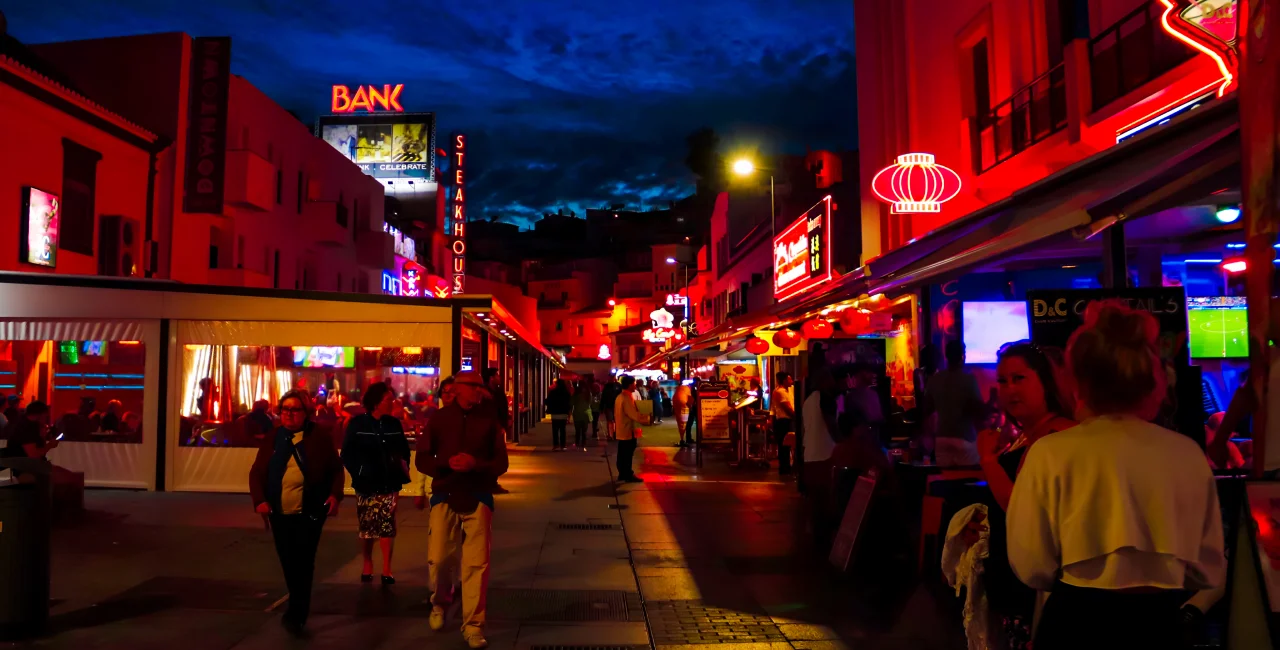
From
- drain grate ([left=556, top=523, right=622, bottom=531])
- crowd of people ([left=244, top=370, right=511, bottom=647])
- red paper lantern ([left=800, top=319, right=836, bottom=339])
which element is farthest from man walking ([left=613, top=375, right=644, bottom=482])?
crowd of people ([left=244, top=370, right=511, bottom=647])

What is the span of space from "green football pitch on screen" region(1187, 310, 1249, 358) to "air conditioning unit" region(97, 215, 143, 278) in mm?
16786

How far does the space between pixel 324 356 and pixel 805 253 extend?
Answer: 41.7ft

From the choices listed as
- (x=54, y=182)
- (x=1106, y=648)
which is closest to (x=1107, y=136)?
(x=1106, y=648)

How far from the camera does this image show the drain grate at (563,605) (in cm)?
662

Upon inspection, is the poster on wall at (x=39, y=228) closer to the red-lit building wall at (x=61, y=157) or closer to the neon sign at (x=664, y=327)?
the red-lit building wall at (x=61, y=157)

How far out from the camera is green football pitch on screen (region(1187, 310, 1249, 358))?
392 inches

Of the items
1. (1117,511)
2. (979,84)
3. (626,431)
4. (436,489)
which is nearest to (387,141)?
(626,431)

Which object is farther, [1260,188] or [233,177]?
[233,177]

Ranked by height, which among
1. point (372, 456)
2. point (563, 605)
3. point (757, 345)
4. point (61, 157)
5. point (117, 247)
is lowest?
point (563, 605)

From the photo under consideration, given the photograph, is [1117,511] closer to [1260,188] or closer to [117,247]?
[1260,188]

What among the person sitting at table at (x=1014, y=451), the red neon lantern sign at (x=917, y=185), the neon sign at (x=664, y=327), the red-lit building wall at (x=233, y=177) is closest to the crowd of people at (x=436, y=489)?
the person sitting at table at (x=1014, y=451)

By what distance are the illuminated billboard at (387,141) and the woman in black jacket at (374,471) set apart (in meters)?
33.1

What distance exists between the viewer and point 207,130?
693 inches

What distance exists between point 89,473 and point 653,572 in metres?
9.61
